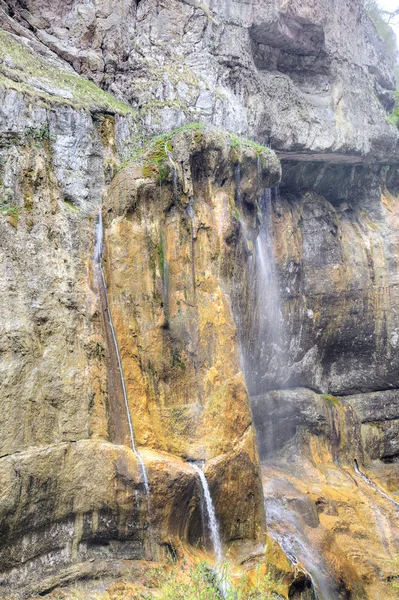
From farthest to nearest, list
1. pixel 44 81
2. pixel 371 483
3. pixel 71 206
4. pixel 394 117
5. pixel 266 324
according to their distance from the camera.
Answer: pixel 394 117 → pixel 266 324 → pixel 371 483 → pixel 44 81 → pixel 71 206

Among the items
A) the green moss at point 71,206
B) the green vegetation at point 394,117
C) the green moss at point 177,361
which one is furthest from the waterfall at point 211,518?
the green vegetation at point 394,117

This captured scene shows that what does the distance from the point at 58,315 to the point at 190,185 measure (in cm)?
446

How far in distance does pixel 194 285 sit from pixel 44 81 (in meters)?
6.55

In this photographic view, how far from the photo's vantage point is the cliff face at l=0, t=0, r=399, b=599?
1111cm

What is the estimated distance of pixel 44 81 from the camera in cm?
1454

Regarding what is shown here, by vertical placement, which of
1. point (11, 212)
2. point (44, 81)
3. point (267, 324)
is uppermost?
point (44, 81)

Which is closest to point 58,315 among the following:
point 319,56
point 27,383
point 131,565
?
point 27,383

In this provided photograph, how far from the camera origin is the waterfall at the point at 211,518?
468 inches

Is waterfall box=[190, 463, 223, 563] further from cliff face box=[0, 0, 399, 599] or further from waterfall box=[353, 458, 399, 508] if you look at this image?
waterfall box=[353, 458, 399, 508]

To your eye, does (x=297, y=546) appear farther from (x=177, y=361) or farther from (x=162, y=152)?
(x=162, y=152)

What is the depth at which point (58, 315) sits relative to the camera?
11852 mm

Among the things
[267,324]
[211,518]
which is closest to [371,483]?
[267,324]

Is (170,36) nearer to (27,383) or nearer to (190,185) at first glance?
(190,185)

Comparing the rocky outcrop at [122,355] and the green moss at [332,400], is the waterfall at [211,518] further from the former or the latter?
the green moss at [332,400]
